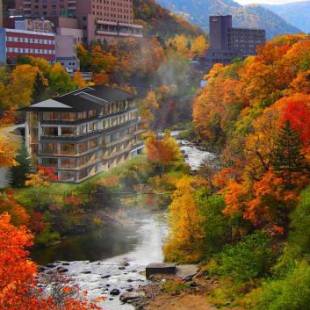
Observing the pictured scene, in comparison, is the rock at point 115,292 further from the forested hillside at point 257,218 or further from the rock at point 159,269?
the forested hillside at point 257,218

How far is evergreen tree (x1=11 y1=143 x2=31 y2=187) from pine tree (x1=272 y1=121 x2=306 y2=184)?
18763 mm

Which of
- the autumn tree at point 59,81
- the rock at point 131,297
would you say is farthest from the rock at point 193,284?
the autumn tree at point 59,81

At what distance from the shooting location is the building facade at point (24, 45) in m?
70.3

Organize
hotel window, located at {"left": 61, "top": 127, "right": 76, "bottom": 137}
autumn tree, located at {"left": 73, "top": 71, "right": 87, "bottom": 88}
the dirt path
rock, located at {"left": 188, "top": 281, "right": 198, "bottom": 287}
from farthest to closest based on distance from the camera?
1. autumn tree, located at {"left": 73, "top": 71, "right": 87, "bottom": 88}
2. hotel window, located at {"left": 61, "top": 127, "right": 76, "bottom": 137}
3. rock, located at {"left": 188, "top": 281, "right": 198, "bottom": 287}
4. the dirt path

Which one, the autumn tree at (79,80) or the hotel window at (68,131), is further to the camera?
the autumn tree at (79,80)

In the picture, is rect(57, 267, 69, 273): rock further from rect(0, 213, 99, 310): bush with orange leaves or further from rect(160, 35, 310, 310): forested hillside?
rect(0, 213, 99, 310): bush with orange leaves

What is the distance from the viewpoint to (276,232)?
108ft

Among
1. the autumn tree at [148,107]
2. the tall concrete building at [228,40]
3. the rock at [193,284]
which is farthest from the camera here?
the tall concrete building at [228,40]

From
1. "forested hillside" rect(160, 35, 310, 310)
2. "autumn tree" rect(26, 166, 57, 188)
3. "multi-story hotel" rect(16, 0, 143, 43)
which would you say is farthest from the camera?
"multi-story hotel" rect(16, 0, 143, 43)

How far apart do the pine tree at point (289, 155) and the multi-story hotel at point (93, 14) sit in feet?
213

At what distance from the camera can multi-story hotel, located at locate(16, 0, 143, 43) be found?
9625 centimetres

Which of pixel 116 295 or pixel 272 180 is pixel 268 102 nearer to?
pixel 272 180

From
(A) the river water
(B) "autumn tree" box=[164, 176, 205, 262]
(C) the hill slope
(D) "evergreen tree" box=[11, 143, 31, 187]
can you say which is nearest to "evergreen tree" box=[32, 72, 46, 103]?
(D) "evergreen tree" box=[11, 143, 31, 187]

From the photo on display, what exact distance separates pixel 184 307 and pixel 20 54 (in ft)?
162
